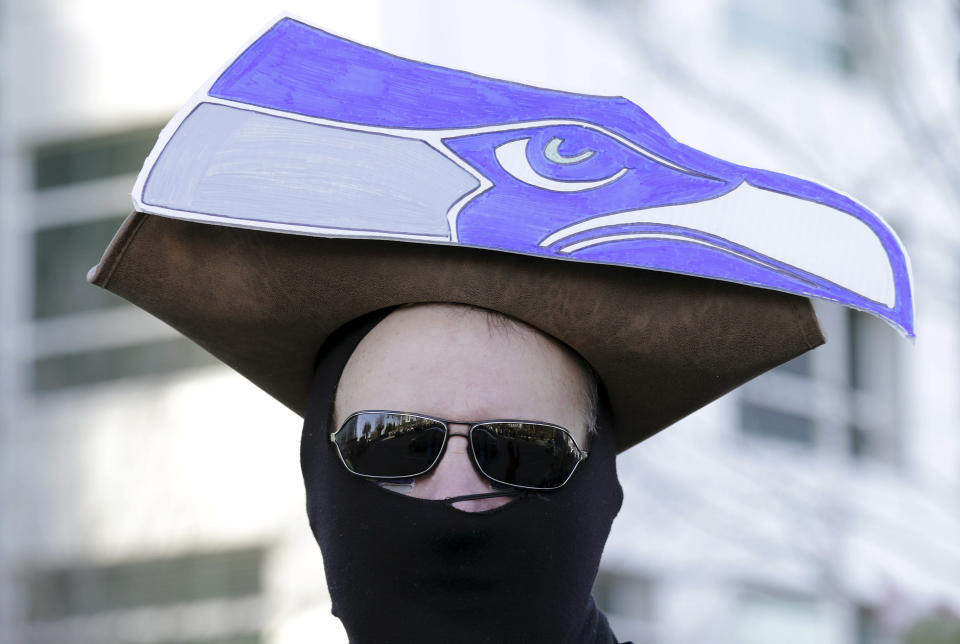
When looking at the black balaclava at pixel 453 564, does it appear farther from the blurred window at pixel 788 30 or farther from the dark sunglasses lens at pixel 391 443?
the blurred window at pixel 788 30

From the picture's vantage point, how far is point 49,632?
795 centimetres

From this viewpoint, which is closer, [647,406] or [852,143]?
[647,406]

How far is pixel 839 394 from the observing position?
10.8 metres

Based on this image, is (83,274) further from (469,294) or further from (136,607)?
(469,294)

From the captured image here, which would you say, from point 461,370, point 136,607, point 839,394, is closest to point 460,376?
point 461,370

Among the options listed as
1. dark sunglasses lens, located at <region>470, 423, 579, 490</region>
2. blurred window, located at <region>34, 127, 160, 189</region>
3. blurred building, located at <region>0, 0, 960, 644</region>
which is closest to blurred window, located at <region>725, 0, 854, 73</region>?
blurred building, located at <region>0, 0, 960, 644</region>

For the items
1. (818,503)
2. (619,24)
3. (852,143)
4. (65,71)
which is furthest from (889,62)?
(65,71)

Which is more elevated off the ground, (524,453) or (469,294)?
(469,294)

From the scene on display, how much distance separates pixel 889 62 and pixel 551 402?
4.04 m

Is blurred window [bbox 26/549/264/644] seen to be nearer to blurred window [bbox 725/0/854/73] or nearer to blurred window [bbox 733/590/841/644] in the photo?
blurred window [bbox 733/590/841/644]

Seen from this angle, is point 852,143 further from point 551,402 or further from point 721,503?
point 551,402

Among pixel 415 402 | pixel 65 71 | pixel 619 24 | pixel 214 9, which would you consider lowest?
pixel 65 71

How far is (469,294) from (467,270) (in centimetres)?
4

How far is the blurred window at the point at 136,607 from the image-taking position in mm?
7988
